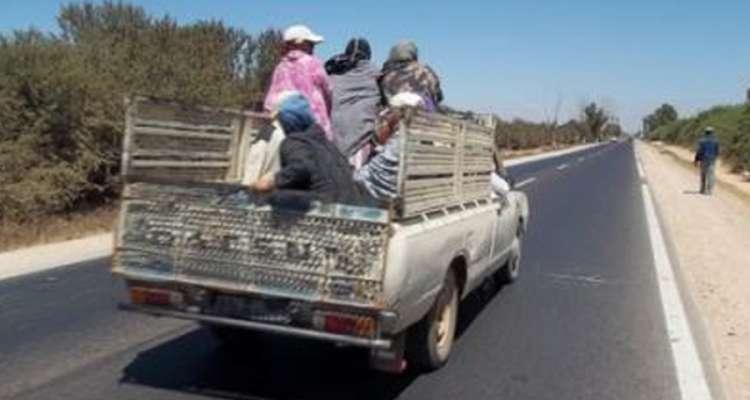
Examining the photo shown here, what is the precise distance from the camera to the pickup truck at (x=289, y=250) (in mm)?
6039

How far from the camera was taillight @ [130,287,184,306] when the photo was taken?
650 centimetres

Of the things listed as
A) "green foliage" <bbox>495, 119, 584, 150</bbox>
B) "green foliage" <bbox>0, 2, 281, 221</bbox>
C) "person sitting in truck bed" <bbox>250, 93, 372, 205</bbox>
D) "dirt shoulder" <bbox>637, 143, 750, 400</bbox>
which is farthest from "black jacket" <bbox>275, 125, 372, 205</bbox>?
"green foliage" <bbox>495, 119, 584, 150</bbox>

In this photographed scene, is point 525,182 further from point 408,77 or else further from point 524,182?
point 408,77

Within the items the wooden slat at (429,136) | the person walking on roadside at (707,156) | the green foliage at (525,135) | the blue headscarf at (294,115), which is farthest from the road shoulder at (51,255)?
the green foliage at (525,135)

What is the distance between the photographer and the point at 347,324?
239 inches

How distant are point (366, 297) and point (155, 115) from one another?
1.97m

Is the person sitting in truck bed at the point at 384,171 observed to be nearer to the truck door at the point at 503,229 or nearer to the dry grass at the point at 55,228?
the truck door at the point at 503,229

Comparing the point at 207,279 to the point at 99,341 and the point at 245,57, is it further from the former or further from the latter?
the point at 245,57

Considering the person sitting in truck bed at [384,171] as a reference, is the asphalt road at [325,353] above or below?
below

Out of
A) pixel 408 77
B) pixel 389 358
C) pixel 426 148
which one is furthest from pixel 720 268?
pixel 389 358

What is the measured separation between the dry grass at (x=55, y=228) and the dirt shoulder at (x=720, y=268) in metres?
8.25

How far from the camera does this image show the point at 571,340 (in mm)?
8805

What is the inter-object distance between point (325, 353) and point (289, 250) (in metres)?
1.94

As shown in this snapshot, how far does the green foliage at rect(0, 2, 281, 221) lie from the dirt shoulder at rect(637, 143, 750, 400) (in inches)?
333
